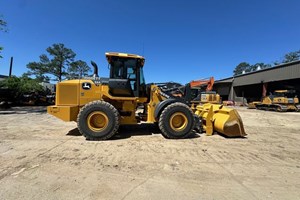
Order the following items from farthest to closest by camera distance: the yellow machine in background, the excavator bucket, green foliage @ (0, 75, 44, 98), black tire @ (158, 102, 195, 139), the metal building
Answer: the metal building → green foliage @ (0, 75, 44, 98) → the yellow machine in background → the excavator bucket → black tire @ (158, 102, 195, 139)

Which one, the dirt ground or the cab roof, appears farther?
the cab roof

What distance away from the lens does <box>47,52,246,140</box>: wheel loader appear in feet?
21.0

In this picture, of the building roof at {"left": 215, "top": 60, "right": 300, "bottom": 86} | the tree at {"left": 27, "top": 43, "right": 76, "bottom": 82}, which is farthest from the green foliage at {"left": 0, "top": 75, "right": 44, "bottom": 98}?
the building roof at {"left": 215, "top": 60, "right": 300, "bottom": 86}

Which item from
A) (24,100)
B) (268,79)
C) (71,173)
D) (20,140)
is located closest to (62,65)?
(24,100)

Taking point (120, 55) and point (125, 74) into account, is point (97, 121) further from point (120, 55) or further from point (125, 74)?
point (120, 55)

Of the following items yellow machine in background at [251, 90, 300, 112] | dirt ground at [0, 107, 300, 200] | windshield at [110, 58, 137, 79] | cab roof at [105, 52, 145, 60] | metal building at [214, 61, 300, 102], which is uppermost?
metal building at [214, 61, 300, 102]

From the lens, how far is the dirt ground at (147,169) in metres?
3.05

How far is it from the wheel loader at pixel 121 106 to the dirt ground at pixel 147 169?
571 mm

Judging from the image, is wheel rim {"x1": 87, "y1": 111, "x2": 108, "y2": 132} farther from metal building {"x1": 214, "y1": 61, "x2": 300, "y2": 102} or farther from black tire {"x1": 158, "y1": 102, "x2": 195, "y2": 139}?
metal building {"x1": 214, "y1": 61, "x2": 300, "y2": 102}

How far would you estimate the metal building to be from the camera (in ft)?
84.2

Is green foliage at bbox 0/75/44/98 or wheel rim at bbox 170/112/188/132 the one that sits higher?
green foliage at bbox 0/75/44/98

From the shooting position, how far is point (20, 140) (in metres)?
6.19

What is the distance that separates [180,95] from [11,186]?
575cm

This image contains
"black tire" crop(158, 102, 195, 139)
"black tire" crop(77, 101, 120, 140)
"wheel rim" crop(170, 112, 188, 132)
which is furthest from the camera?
"wheel rim" crop(170, 112, 188, 132)
